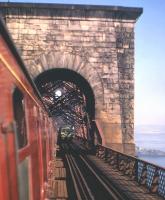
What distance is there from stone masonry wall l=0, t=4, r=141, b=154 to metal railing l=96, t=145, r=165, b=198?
3.38m

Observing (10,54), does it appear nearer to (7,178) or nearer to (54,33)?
(7,178)

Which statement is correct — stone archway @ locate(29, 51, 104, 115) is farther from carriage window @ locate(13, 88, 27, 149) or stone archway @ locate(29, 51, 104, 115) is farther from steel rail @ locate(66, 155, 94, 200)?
carriage window @ locate(13, 88, 27, 149)

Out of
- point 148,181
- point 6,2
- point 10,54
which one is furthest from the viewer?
point 6,2

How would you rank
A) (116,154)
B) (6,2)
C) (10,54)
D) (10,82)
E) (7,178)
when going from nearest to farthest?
(7,178) → (10,82) → (10,54) → (116,154) → (6,2)

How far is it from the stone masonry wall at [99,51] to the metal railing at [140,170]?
338cm

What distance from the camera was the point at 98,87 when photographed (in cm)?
2528

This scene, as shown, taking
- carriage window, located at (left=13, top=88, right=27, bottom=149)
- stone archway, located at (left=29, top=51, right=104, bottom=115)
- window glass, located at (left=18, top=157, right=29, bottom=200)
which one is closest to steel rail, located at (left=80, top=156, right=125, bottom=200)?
carriage window, located at (left=13, top=88, right=27, bottom=149)

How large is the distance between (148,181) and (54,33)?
1344 centimetres

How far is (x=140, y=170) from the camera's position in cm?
1472

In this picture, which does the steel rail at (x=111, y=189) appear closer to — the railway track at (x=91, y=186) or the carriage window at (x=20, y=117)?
the railway track at (x=91, y=186)

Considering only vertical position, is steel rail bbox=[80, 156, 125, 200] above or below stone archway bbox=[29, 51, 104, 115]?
below

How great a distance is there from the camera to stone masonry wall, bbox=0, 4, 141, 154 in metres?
25.0

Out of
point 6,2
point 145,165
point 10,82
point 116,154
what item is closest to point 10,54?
point 10,82

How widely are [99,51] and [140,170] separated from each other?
39.0ft
